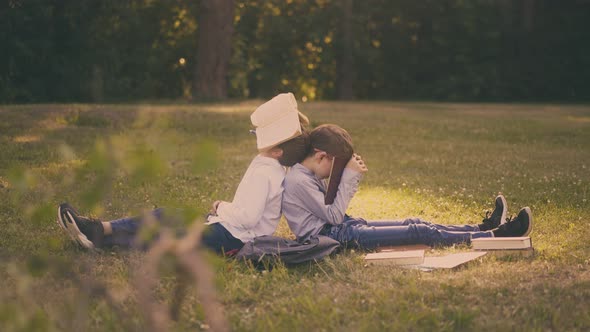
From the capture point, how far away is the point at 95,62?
24109 millimetres

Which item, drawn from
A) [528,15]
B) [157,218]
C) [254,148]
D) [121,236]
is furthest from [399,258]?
[528,15]

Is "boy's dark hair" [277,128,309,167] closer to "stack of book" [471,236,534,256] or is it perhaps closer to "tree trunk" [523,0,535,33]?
"stack of book" [471,236,534,256]

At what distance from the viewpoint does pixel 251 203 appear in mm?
4863

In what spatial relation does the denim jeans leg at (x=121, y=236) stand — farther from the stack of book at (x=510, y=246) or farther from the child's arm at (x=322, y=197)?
the stack of book at (x=510, y=246)

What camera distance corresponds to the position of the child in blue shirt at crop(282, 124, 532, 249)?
5.02 meters

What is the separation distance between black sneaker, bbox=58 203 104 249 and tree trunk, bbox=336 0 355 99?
25088 mm

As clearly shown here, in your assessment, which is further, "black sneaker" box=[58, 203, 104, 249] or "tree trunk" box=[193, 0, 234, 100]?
"tree trunk" box=[193, 0, 234, 100]

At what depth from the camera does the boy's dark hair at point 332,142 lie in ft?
16.5

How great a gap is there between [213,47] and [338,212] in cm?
1696

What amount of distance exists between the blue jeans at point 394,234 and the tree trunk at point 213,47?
16.1 meters

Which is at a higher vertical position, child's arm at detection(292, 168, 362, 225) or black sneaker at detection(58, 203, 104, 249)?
child's arm at detection(292, 168, 362, 225)

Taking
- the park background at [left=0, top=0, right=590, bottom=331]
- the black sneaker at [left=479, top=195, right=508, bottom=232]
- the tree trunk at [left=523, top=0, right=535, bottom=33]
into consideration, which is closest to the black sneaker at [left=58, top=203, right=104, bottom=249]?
the park background at [left=0, top=0, right=590, bottom=331]

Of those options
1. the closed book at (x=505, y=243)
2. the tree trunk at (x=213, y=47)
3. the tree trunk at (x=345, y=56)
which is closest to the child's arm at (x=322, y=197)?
the closed book at (x=505, y=243)

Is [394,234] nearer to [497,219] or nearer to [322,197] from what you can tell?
[322,197]
